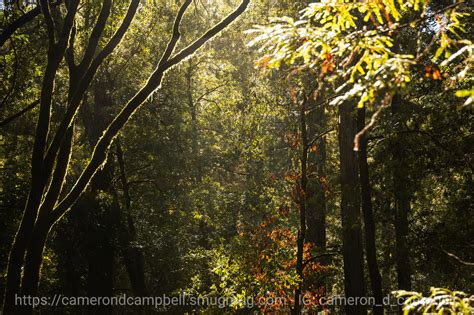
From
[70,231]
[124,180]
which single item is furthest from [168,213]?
[70,231]

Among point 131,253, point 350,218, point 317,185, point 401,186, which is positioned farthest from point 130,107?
point 131,253

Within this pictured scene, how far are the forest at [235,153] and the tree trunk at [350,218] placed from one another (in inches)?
1.9

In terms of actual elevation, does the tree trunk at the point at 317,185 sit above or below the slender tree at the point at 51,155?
above

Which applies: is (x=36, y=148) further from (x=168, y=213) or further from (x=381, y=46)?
(x=168, y=213)

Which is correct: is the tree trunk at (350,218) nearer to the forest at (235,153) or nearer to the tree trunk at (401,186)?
the forest at (235,153)

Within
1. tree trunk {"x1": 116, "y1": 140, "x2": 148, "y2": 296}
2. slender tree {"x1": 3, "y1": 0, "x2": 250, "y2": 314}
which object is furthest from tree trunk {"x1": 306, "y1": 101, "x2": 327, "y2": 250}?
slender tree {"x1": 3, "y1": 0, "x2": 250, "y2": 314}

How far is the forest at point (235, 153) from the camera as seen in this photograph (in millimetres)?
4133

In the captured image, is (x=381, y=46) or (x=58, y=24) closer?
(x=381, y=46)

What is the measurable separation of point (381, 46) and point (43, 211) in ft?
14.0

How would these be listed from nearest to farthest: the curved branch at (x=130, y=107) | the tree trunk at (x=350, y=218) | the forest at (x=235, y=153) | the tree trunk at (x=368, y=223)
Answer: the forest at (x=235, y=153) < the curved branch at (x=130, y=107) < the tree trunk at (x=368, y=223) < the tree trunk at (x=350, y=218)

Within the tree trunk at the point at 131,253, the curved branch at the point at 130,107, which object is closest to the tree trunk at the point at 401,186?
the curved branch at the point at 130,107

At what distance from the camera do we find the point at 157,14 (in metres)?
19.3

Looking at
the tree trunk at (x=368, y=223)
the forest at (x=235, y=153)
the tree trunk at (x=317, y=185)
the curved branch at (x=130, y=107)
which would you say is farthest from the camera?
the tree trunk at (x=317, y=185)

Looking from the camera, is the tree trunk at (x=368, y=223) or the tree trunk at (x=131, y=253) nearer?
the tree trunk at (x=368, y=223)
